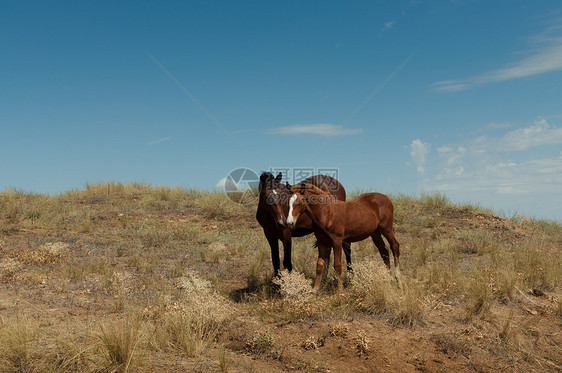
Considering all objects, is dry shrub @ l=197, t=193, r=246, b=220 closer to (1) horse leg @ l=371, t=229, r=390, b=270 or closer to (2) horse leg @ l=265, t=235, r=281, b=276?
(2) horse leg @ l=265, t=235, r=281, b=276

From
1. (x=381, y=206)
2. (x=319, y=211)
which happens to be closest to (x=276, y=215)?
(x=319, y=211)

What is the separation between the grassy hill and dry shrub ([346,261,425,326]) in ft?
0.07

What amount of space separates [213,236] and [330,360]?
10.3 m

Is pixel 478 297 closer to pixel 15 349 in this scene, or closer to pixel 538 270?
pixel 538 270

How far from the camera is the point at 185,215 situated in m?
19.3

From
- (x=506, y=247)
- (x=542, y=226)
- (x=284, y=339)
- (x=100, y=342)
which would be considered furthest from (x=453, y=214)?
(x=100, y=342)

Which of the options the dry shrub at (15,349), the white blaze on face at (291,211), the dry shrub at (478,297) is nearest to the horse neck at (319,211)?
the white blaze on face at (291,211)

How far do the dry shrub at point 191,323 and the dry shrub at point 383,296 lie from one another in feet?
7.52

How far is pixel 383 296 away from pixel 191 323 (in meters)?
3.17

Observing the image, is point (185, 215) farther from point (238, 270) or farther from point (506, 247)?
point (506, 247)

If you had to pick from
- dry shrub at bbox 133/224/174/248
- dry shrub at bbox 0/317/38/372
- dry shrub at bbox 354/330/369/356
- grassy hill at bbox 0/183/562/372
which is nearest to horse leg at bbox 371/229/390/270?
grassy hill at bbox 0/183/562/372

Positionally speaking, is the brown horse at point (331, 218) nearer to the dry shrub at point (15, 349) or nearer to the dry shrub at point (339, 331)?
the dry shrub at point (339, 331)

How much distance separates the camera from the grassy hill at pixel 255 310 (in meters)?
5.29

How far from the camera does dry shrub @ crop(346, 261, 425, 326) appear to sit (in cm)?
659
